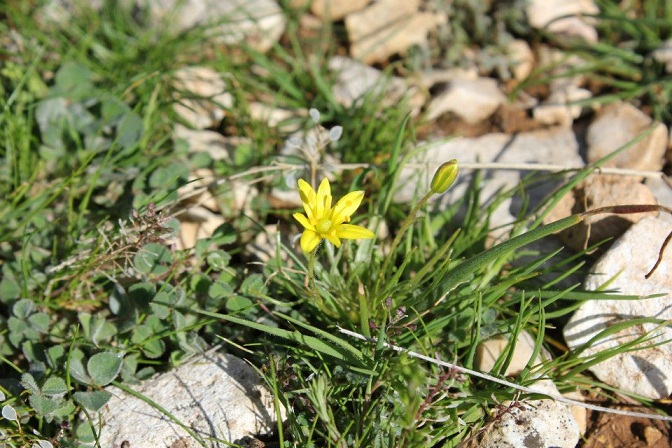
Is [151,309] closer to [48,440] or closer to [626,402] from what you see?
[48,440]

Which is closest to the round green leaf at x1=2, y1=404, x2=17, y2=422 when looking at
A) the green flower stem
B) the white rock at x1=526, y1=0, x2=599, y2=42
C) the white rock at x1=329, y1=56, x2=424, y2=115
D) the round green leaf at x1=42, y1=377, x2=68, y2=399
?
the round green leaf at x1=42, y1=377, x2=68, y2=399

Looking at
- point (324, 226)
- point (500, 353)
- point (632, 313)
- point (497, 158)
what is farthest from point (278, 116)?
point (632, 313)

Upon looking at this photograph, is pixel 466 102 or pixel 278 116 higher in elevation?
pixel 278 116

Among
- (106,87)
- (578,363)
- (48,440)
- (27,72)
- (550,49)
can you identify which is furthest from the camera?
(550,49)

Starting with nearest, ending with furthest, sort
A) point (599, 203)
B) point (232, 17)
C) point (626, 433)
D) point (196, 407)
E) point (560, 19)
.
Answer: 1. point (196, 407)
2. point (626, 433)
3. point (599, 203)
4. point (232, 17)
5. point (560, 19)

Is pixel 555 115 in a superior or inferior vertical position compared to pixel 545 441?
superior

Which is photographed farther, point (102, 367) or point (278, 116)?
point (278, 116)

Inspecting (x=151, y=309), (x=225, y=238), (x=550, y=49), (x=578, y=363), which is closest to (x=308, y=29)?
(x=550, y=49)

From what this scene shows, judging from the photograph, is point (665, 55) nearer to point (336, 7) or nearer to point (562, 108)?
point (562, 108)
